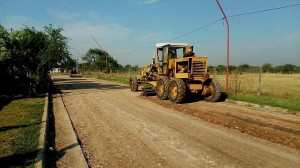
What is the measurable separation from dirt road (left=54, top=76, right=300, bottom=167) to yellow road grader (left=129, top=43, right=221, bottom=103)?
2285 millimetres

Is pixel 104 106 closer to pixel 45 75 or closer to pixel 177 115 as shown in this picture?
pixel 177 115

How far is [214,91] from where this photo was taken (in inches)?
533

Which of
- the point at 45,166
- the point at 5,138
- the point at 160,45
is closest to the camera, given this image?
the point at 45,166

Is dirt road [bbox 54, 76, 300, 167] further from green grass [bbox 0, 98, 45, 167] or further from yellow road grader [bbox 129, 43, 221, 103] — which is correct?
yellow road grader [bbox 129, 43, 221, 103]

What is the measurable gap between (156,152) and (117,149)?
0.92 meters

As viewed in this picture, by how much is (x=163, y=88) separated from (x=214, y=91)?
2.66 m

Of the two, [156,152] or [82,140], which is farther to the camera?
[82,140]

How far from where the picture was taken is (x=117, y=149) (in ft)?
20.3

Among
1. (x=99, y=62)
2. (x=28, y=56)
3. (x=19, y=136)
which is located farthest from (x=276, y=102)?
(x=99, y=62)

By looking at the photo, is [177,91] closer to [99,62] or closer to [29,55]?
[29,55]

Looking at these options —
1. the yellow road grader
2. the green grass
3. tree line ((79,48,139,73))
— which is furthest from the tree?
the green grass

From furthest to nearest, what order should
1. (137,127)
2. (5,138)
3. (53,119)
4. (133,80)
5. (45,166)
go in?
1. (133,80)
2. (53,119)
3. (137,127)
4. (5,138)
5. (45,166)

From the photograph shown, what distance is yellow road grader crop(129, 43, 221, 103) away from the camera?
43.7 feet

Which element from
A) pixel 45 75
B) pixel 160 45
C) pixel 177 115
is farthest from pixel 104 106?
pixel 45 75
